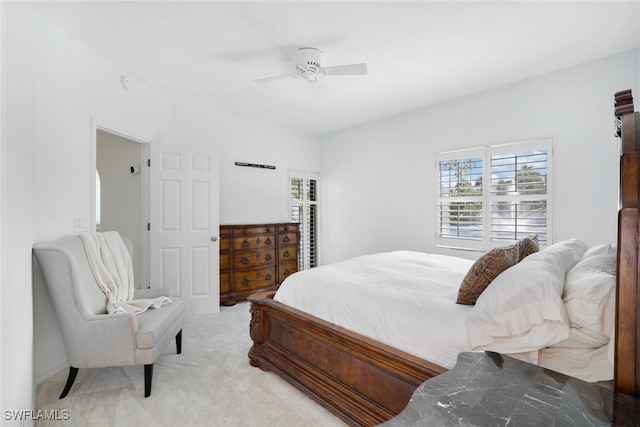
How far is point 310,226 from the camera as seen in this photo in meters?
5.52

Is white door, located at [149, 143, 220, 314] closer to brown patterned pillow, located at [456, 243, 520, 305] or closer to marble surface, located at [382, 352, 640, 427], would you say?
brown patterned pillow, located at [456, 243, 520, 305]

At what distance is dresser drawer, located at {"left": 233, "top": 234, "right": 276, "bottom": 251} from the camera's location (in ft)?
13.1

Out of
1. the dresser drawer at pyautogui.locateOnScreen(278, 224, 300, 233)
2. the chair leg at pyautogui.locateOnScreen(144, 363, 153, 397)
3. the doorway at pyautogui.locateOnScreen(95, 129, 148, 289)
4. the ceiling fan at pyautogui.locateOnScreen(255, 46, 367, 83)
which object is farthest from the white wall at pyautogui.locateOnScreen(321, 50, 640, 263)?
the chair leg at pyautogui.locateOnScreen(144, 363, 153, 397)

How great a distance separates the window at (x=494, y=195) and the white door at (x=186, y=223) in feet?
9.84

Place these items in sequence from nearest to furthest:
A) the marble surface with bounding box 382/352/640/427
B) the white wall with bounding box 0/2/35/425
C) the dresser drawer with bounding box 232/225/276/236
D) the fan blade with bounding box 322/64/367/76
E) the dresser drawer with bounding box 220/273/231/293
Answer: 1. the marble surface with bounding box 382/352/640/427
2. the white wall with bounding box 0/2/35/425
3. the fan blade with bounding box 322/64/367/76
4. the dresser drawer with bounding box 220/273/231/293
5. the dresser drawer with bounding box 232/225/276/236

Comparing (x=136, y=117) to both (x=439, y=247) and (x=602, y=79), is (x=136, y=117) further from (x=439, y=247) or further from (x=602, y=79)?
(x=602, y=79)

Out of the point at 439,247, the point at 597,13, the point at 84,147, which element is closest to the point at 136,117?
the point at 84,147

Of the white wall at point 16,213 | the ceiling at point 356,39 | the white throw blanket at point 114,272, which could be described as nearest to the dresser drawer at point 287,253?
the white throw blanket at point 114,272

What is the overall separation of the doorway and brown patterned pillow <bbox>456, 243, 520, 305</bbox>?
346 centimetres

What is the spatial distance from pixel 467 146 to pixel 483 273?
8.49 ft

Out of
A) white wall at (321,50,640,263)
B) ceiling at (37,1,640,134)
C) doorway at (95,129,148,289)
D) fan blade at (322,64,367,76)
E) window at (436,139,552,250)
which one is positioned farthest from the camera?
doorway at (95,129,148,289)

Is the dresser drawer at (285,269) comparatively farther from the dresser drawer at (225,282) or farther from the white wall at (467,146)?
the white wall at (467,146)

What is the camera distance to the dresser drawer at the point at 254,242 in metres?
3.99

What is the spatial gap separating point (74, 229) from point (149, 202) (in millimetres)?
978
